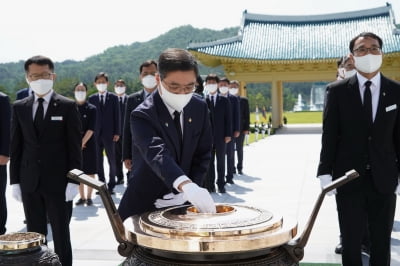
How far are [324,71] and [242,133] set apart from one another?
54.4 ft

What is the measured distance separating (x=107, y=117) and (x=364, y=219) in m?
5.47

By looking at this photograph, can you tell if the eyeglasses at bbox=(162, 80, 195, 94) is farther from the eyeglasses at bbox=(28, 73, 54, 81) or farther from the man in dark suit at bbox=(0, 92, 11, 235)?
the man in dark suit at bbox=(0, 92, 11, 235)

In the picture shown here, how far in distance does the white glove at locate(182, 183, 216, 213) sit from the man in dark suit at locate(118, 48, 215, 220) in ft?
0.16

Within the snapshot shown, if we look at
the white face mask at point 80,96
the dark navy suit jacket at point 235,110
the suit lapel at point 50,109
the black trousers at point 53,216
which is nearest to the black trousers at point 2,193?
the black trousers at point 53,216

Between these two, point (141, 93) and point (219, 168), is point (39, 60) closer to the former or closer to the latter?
point (141, 93)

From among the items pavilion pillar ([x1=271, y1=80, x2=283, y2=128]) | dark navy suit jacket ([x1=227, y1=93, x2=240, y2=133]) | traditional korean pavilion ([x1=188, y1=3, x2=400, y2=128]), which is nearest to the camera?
dark navy suit jacket ([x1=227, y1=93, x2=240, y2=133])

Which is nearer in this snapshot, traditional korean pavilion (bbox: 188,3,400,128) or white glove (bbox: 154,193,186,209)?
white glove (bbox: 154,193,186,209)

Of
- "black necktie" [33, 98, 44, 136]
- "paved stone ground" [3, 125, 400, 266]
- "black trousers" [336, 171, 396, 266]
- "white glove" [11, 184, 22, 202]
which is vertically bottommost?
"paved stone ground" [3, 125, 400, 266]

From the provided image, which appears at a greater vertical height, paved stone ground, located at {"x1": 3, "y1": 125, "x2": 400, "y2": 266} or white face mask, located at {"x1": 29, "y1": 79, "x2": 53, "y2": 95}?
white face mask, located at {"x1": 29, "y1": 79, "x2": 53, "y2": 95}

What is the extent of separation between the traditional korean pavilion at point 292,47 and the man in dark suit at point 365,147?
2163 cm

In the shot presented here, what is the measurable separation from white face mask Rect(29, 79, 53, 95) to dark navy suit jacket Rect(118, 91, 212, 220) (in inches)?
54.6

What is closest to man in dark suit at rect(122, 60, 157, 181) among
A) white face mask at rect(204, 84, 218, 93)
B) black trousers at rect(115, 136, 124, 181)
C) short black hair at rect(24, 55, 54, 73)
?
short black hair at rect(24, 55, 54, 73)

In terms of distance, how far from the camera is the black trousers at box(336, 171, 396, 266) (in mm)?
3340

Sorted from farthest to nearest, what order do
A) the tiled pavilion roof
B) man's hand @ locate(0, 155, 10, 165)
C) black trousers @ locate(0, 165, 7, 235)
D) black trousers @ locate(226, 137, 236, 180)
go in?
the tiled pavilion roof, black trousers @ locate(226, 137, 236, 180), black trousers @ locate(0, 165, 7, 235), man's hand @ locate(0, 155, 10, 165)
